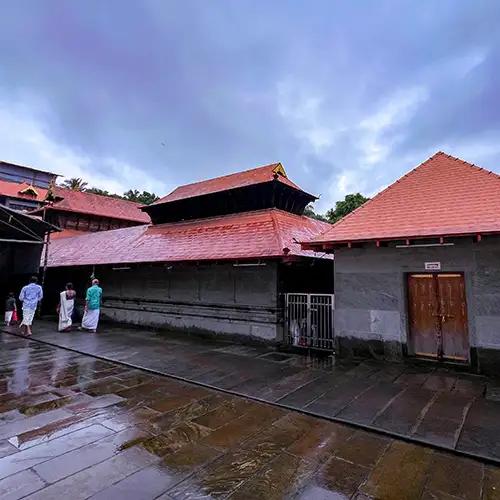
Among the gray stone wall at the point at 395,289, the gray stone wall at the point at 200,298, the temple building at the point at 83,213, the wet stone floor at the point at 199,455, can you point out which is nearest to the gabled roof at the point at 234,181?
the gray stone wall at the point at 200,298

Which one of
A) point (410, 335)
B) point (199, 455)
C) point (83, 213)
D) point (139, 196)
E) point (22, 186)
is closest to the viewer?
point (199, 455)

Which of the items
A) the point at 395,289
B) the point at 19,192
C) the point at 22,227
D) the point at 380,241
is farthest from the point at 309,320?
the point at 19,192

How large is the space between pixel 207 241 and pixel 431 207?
21.0 ft

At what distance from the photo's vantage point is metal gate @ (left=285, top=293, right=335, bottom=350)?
8.59 meters

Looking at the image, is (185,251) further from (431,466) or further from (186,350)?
(431,466)

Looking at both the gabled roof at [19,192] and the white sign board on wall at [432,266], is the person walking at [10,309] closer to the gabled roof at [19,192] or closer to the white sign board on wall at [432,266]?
the white sign board on wall at [432,266]

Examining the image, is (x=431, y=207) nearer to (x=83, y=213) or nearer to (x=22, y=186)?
(x=83, y=213)

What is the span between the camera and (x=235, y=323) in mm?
9641

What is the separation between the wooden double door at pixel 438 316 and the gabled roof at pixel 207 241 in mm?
2844

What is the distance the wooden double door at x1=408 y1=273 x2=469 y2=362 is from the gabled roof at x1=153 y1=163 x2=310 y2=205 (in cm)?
627

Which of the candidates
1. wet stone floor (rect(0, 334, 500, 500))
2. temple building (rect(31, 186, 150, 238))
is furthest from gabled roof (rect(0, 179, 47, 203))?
wet stone floor (rect(0, 334, 500, 500))

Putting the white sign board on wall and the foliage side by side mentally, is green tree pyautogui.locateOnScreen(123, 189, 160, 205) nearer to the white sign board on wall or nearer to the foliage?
the foliage

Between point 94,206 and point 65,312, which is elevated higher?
point 94,206

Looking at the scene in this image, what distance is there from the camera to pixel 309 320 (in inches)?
342
